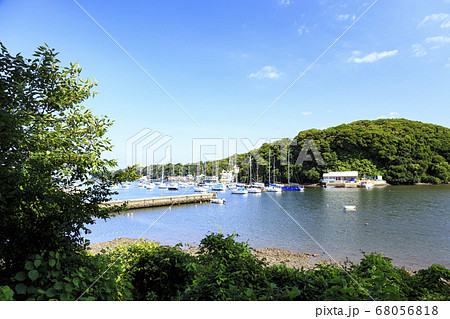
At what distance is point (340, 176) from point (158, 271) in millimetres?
65295

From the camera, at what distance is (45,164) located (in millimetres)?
2840

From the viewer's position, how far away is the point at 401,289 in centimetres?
289

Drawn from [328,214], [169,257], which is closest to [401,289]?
[169,257]

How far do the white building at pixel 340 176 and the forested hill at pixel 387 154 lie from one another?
2832mm

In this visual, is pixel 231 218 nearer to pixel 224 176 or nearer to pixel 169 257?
pixel 169 257

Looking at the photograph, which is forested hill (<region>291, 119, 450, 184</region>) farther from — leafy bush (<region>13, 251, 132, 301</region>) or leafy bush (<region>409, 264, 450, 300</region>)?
leafy bush (<region>13, 251, 132, 301</region>)

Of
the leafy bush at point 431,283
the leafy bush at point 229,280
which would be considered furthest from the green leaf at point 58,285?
the leafy bush at point 431,283

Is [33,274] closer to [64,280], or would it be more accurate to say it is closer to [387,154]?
[64,280]

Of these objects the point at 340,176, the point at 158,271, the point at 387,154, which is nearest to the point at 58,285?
the point at 158,271

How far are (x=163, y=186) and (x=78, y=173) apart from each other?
5975 centimetres

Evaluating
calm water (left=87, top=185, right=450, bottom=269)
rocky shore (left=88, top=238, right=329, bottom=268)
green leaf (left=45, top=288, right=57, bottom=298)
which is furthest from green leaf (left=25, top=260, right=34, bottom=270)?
calm water (left=87, top=185, right=450, bottom=269)
